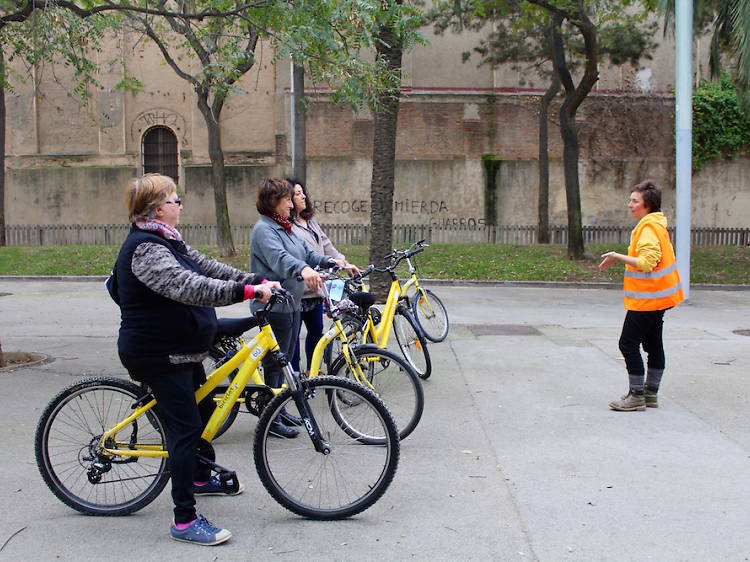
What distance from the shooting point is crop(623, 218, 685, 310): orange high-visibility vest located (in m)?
6.57

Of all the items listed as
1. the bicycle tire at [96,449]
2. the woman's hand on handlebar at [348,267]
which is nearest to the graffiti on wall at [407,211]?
the woman's hand on handlebar at [348,267]

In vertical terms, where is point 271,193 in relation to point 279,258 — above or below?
above

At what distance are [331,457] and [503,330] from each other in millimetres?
7243

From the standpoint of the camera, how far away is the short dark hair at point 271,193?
5.83 metres

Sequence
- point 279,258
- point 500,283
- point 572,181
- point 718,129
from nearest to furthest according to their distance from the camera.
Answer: point 279,258 → point 500,283 → point 572,181 → point 718,129

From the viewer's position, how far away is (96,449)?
4.41 metres

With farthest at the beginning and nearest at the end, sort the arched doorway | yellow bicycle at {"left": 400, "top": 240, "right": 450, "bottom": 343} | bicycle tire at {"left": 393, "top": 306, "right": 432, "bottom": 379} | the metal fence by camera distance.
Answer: the arched doorway → the metal fence → yellow bicycle at {"left": 400, "top": 240, "right": 450, "bottom": 343} → bicycle tire at {"left": 393, "top": 306, "right": 432, "bottom": 379}

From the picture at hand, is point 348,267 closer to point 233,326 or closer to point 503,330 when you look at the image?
point 233,326

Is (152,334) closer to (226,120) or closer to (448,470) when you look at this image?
(448,470)

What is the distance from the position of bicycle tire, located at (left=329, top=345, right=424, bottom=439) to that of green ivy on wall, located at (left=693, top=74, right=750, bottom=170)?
88.8ft

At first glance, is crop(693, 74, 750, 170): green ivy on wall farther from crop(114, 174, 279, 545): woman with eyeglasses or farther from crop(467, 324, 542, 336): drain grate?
crop(114, 174, 279, 545): woman with eyeglasses

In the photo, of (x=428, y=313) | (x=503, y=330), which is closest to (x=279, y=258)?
(x=428, y=313)

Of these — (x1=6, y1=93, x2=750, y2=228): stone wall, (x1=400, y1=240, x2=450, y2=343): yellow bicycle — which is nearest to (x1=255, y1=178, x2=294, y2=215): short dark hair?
(x1=400, y1=240, x2=450, y2=343): yellow bicycle

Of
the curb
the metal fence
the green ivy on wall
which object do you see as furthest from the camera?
the green ivy on wall
